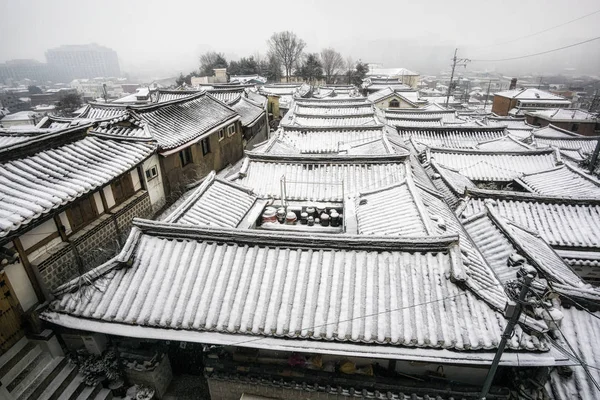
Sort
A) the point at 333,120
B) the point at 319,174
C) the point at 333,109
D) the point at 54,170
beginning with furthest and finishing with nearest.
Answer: the point at 333,109 < the point at 333,120 < the point at 319,174 < the point at 54,170

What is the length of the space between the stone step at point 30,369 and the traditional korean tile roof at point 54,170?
3596 millimetres

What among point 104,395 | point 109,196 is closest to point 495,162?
point 109,196

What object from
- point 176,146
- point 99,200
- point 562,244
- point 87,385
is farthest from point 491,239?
point 176,146

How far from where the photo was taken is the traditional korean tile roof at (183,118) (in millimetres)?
19547

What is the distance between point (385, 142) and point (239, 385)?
18832mm

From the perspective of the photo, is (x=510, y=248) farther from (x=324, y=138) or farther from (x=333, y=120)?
(x=333, y=120)

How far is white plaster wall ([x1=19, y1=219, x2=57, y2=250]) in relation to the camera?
348 inches

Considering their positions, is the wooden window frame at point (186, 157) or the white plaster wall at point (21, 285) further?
the wooden window frame at point (186, 157)

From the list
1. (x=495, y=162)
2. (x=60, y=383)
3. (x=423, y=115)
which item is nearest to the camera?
(x=60, y=383)

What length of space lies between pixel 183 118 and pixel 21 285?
54.5 ft

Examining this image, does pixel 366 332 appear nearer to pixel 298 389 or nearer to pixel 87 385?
pixel 298 389

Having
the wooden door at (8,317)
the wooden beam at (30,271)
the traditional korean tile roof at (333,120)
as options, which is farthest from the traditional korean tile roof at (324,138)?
the wooden door at (8,317)

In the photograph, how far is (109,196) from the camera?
13133mm

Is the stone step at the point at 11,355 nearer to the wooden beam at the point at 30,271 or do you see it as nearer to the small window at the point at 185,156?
the wooden beam at the point at 30,271
